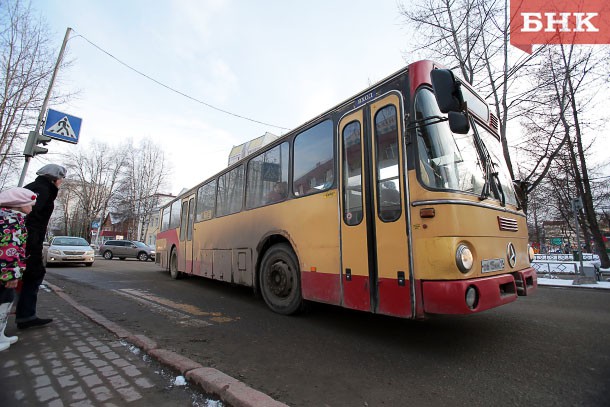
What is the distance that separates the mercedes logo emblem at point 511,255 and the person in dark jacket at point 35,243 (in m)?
5.65

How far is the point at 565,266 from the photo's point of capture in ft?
59.0

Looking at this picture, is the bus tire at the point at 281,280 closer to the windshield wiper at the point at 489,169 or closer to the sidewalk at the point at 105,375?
the sidewalk at the point at 105,375

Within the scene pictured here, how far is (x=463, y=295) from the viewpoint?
2.78 meters

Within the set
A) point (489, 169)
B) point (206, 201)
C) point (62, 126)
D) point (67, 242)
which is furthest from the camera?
point (67, 242)

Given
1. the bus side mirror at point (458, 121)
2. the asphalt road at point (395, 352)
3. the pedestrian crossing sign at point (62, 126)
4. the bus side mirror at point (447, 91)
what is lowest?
the asphalt road at point (395, 352)

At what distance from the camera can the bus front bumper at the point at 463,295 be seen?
278cm

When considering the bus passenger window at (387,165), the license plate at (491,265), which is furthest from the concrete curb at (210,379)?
the license plate at (491,265)

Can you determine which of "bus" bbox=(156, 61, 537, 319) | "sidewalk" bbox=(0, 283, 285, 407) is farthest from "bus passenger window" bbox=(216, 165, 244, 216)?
"sidewalk" bbox=(0, 283, 285, 407)

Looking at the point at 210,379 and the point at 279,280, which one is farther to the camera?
the point at 279,280

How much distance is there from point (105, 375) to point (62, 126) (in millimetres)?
8055

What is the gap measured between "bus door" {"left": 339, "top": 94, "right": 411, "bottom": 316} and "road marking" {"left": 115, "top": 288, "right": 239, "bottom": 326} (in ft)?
7.69

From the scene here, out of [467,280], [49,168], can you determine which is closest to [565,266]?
[467,280]

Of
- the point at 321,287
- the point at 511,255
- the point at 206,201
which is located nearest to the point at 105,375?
the point at 321,287

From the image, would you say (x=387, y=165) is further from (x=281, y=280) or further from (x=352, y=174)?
(x=281, y=280)
